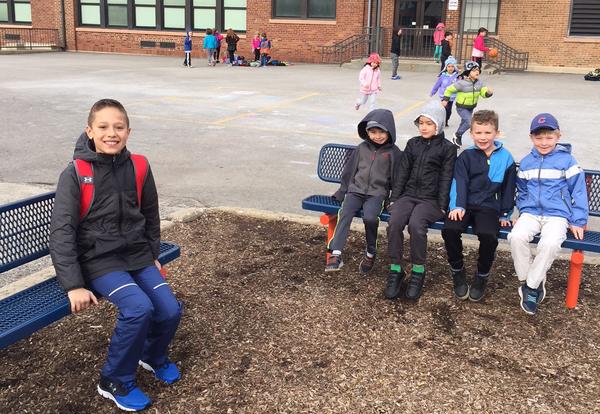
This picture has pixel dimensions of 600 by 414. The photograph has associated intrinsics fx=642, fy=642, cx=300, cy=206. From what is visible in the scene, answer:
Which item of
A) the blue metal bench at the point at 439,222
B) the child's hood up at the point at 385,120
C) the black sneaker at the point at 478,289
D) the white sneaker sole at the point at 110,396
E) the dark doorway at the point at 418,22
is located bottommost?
the white sneaker sole at the point at 110,396

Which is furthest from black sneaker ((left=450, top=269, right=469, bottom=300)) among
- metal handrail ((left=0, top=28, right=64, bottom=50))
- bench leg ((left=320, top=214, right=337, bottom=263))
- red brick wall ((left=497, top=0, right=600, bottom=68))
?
metal handrail ((left=0, top=28, right=64, bottom=50))

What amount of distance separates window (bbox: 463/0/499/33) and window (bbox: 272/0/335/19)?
6.08 m

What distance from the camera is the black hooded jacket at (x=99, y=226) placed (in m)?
3.20

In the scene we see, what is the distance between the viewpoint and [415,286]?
14.7 ft

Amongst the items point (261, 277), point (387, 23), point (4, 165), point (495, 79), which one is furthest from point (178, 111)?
point (387, 23)

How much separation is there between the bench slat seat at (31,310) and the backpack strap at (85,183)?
0.49 m

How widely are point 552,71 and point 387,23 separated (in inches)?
288

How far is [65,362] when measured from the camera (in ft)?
11.7

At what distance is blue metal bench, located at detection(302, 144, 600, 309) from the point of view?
168 inches

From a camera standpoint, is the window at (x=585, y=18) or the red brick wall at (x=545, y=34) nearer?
the window at (x=585, y=18)

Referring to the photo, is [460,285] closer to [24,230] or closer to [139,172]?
[139,172]

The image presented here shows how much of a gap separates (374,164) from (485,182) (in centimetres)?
89

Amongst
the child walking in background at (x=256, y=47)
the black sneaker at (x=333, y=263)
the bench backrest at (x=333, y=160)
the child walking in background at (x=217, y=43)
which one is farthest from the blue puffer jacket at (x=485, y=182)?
the child walking in background at (x=217, y=43)

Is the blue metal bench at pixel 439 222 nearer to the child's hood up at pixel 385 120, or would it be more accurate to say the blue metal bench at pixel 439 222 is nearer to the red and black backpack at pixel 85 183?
the child's hood up at pixel 385 120
